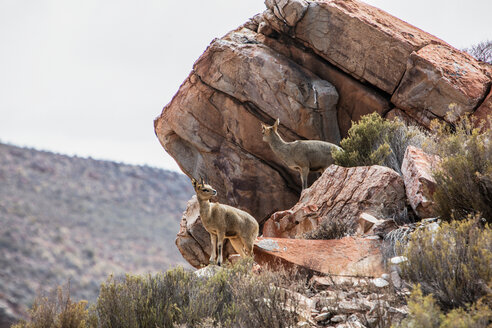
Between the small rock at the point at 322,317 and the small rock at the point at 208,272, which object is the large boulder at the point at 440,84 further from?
the small rock at the point at 322,317

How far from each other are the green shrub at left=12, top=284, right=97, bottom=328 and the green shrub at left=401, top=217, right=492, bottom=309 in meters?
4.18

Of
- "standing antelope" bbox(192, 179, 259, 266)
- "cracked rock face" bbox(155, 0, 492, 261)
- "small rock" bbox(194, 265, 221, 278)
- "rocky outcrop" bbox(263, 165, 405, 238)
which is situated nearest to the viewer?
"small rock" bbox(194, 265, 221, 278)

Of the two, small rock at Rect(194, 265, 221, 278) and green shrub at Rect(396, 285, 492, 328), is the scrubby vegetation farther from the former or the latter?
green shrub at Rect(396, 285, 492, 328)

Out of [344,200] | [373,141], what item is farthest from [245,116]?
[344,200]

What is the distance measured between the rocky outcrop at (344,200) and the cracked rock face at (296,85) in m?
4.61

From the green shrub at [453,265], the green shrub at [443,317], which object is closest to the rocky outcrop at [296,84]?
the green shrub at [453,265]

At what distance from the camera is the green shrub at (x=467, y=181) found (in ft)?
23.9

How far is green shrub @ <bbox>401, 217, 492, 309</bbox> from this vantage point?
542 cm

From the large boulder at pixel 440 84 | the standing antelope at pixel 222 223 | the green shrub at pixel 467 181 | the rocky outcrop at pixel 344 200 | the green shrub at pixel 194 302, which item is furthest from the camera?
the large boulder at pixel 440 84

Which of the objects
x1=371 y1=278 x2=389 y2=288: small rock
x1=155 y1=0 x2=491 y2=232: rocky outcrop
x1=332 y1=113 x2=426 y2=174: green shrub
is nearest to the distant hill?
x1=155 y1=0 x2=491 y2=232: rocky outcrop

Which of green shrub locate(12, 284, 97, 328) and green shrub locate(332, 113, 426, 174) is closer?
green shrub locate(12, 284, 97, 328)

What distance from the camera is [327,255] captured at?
8.90 meters

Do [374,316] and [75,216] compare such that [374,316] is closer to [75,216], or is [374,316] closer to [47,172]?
[75,216]

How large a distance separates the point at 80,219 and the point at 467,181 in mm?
59299
